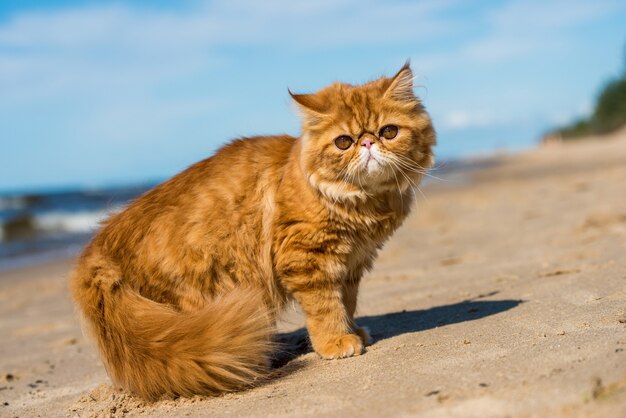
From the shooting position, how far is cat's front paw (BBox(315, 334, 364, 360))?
3.07 meters

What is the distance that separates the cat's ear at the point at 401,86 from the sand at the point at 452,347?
119 cm

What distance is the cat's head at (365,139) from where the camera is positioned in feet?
10.2

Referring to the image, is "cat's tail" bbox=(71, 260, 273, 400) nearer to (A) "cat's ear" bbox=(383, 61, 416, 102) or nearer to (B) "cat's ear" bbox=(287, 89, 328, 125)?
(B) "cat's ear" bbox=(287, 89, 328, 125)

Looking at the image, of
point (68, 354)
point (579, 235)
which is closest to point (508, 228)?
point (579, 235)

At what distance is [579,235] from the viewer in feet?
17.8

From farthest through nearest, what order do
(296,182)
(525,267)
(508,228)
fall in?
(508,228)
(525,267)
(296,182)

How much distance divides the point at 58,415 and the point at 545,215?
19.1 feet

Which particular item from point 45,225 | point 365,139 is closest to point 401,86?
point 365,139

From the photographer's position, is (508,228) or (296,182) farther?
(508,228)

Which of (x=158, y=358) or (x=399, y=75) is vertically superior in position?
(x=399, y=75)

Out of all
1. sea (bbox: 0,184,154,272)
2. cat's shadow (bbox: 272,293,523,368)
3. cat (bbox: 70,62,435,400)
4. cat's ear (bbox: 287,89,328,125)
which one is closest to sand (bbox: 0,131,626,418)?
cat's shadow (bbox: 272,293,523,368)

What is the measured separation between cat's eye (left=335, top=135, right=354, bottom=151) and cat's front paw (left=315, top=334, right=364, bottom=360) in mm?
911

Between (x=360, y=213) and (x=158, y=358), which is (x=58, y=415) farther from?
(x=360, y=213)

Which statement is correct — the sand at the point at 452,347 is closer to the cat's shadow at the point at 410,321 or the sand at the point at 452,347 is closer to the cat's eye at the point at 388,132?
the cat's shadow at the point at 410,321
